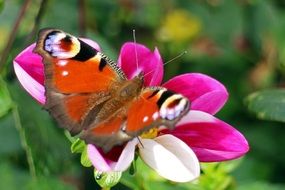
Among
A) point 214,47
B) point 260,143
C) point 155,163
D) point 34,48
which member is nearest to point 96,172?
point 155,163

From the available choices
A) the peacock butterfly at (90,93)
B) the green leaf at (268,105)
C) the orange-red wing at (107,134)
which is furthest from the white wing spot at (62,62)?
the green leaf at (268,105)

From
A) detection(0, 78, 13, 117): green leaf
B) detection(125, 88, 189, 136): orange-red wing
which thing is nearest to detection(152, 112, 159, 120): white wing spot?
detection(125, 88, 189, 136): orange-red wing

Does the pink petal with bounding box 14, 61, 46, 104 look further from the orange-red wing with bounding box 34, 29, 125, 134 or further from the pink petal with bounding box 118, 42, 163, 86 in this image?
the pink petal with bounding box 118, 42, 163, 86

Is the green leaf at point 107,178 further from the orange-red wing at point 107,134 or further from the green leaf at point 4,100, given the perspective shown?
the green leaf at point 4,100

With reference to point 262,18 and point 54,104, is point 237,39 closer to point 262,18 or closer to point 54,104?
point 262,18

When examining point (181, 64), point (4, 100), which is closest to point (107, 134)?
point (4, 100)

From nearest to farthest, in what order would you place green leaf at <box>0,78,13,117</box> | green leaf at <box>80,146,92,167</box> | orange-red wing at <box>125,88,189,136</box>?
orange-red wing at <box>125,88,189,136</box>
green leaf at <box>80,146,92,167</box>
green leaf at <box>0,78,13,117</box>
